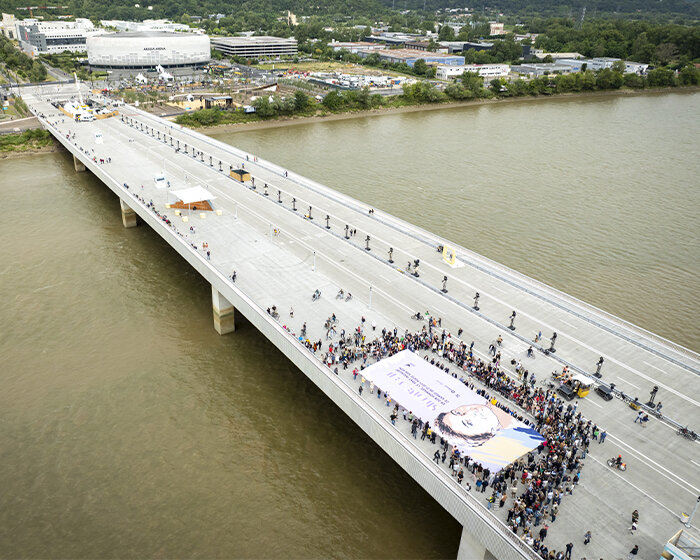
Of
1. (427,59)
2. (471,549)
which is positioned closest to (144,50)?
(427,59)

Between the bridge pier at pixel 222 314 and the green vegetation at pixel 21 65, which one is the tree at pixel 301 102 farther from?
the bridge pier at pixel 222 314

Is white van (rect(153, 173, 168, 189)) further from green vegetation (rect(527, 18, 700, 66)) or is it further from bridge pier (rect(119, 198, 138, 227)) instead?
green vegetation (rect(527, 18, 700, 66))

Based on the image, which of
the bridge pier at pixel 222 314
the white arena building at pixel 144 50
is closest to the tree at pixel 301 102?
the white arena building at pixel 144 50

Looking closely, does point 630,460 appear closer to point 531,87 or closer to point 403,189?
point 403,189

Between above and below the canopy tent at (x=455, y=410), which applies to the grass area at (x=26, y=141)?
above

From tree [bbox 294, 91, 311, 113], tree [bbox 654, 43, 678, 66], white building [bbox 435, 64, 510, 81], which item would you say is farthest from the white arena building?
tree [bbox 654, 43, 678, 66]

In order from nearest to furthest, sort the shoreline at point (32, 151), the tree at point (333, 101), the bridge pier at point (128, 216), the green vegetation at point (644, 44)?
1. the bridge pier at point (128, 216)
2. the shoreline at point (32, 151)
3. the tree at point (333, 101)
4. the green vegetation at point (644, 44)

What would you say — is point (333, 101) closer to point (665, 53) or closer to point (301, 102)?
point (301, 102)
